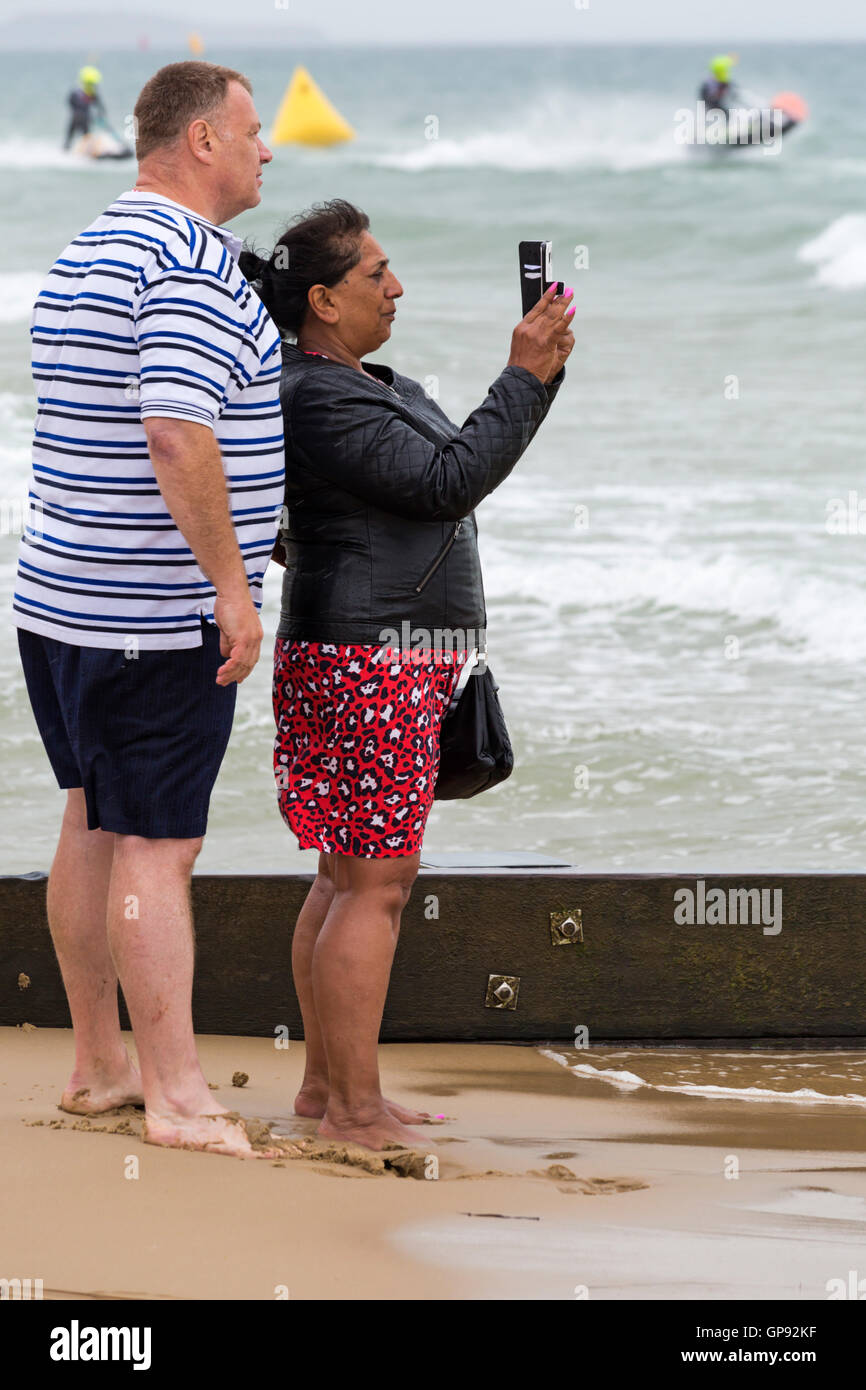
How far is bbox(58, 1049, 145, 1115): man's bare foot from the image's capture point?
2678 millimetres

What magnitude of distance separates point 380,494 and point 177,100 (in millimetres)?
666

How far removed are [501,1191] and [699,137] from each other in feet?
113

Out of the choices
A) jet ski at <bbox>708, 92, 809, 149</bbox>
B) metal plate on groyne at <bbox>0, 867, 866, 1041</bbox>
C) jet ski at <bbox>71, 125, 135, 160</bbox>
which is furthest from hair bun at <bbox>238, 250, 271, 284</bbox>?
jet ski at <bbox>71, 125, 135, 160</bbox>

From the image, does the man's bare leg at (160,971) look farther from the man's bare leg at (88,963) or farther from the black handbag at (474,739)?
the black handbag at (474,739)

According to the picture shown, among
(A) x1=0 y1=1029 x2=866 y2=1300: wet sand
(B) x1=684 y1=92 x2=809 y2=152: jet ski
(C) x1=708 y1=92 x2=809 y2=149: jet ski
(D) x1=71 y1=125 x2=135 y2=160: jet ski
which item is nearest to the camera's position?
(A) x1=0 y1=1029 x2=866 y2=1300: wet sand

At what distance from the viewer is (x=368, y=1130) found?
266 centimetres

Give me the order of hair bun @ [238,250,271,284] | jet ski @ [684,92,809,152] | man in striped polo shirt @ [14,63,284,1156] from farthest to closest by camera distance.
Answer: jet ski @ [684,92,809,152]
hair bun @ [238,250,271,284]
man in striped polo shirt @ [14,63,284,1156]

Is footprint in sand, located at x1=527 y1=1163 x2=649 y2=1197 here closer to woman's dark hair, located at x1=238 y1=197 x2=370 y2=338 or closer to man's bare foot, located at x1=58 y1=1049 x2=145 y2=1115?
man's bare foot, located at x1=58 y1=1049 x2=145 y2=1115

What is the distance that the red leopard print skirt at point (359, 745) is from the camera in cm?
265

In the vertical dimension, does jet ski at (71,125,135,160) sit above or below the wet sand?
above

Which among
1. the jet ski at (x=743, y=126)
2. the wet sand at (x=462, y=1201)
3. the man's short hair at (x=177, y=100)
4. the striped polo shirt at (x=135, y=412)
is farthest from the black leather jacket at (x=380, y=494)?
the jet ski at (x=743, y=126)

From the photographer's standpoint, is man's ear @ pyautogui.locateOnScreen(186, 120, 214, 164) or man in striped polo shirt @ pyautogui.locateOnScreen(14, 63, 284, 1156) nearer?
man in striped polo shirt @ pyautogui.locateOnScreen(14, 63, 284, 1156)

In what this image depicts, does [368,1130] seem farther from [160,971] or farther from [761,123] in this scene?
[761,123]

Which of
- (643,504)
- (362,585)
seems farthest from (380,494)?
(643,504)
